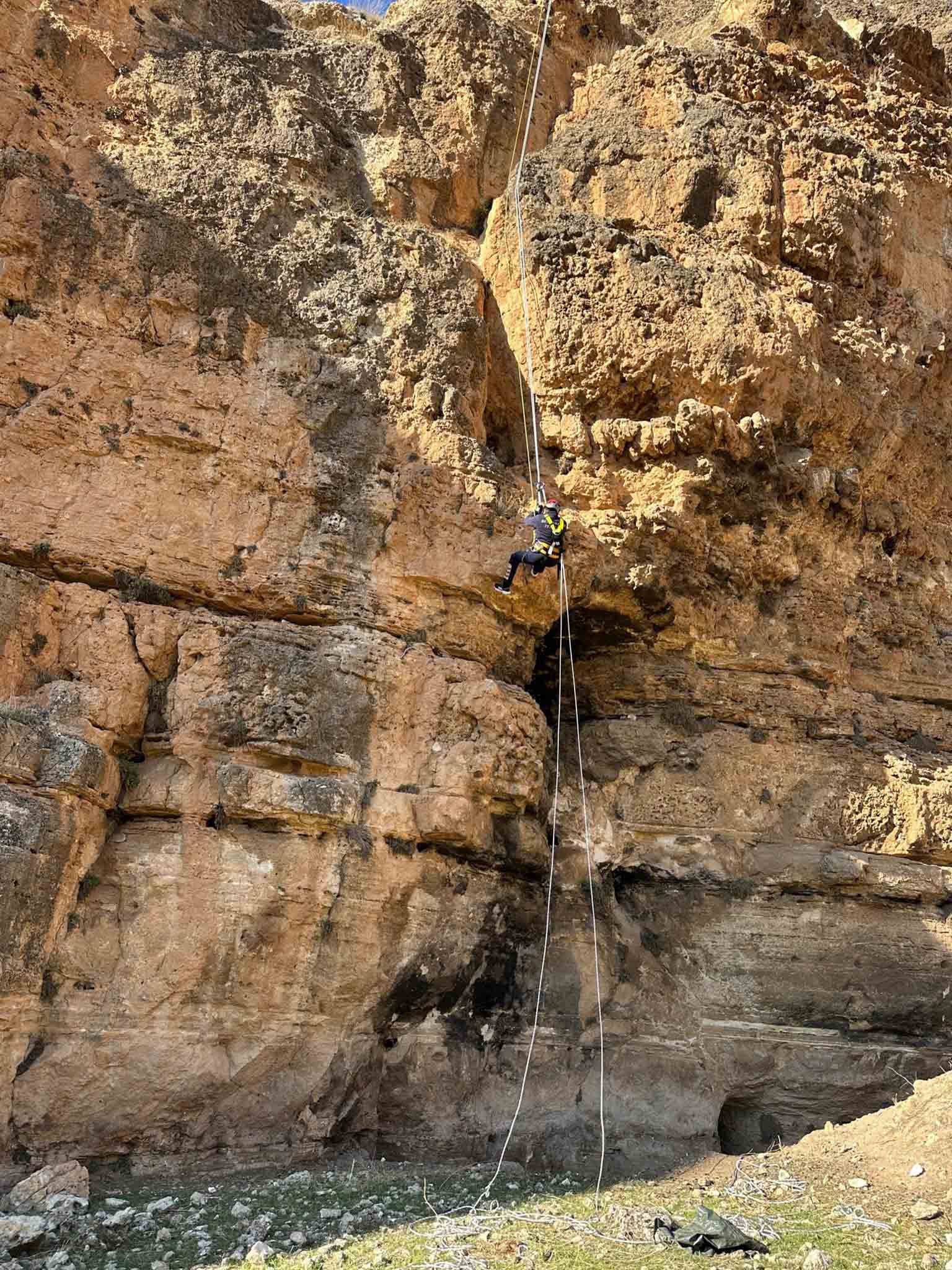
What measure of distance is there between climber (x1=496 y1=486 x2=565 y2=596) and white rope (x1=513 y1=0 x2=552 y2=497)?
0.69 metres

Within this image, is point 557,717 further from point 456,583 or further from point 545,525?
point 545,525

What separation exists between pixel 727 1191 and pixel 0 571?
9.02 m

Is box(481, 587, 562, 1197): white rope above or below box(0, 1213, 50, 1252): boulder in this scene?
above

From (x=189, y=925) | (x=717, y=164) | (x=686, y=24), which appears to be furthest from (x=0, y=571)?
(x=686, y=24)

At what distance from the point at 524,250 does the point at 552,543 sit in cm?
469

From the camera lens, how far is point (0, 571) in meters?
10.5

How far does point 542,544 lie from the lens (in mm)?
12070

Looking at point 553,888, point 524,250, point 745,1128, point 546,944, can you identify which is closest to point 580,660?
point 553,888

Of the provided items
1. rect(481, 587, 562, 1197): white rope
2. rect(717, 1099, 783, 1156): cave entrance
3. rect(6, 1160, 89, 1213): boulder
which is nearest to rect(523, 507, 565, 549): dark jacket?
rect(481, 587, 562, 1197): white rope

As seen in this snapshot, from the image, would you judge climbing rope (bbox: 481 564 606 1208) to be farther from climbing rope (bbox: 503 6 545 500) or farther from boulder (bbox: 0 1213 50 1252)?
boulder (bbox: 0 1213 50 1252)

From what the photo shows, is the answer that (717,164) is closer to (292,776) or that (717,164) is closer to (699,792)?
(699,792)

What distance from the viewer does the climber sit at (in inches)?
476

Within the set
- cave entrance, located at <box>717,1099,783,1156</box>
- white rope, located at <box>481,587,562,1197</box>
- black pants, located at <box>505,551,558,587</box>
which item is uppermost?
black pants, located at <box>505,551,558,587</box>

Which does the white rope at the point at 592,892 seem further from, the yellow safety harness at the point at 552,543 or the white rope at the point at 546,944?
the yellow safety harness at the point at 552,543
